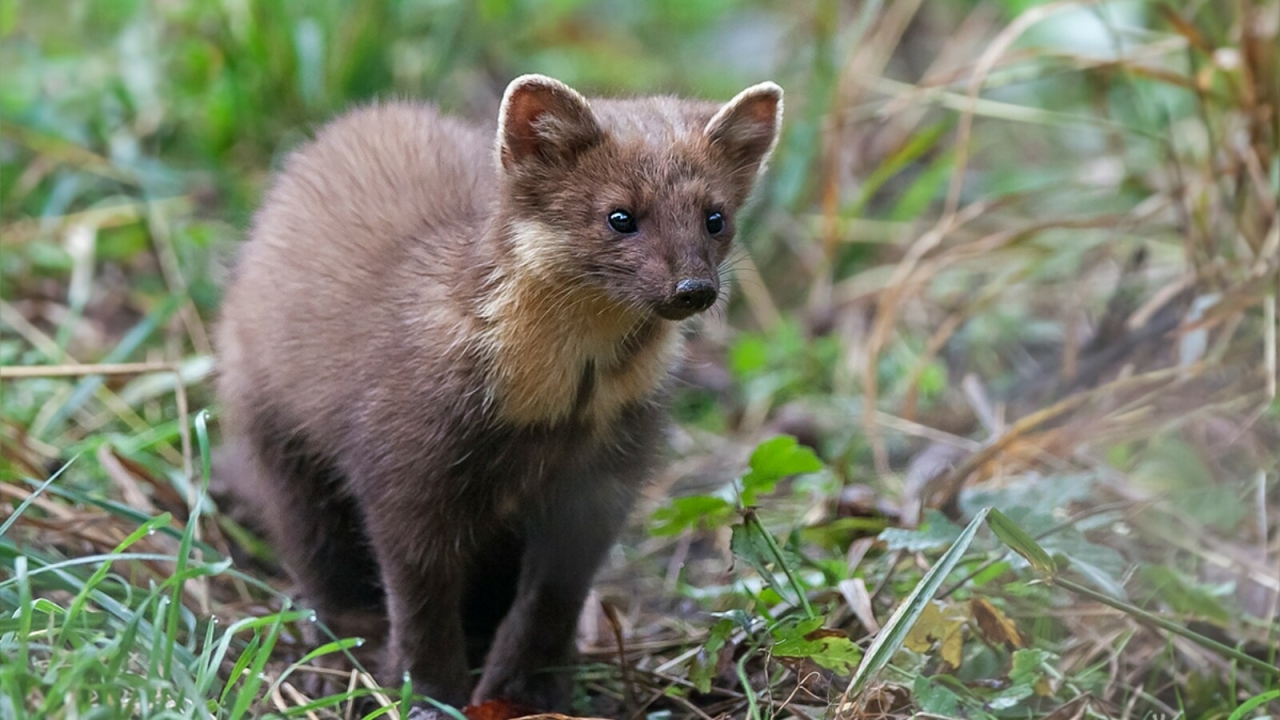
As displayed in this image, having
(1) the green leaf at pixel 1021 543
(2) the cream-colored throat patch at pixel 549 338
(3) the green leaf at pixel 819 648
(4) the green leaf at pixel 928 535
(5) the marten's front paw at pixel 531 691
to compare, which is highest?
(2) the cream-colored throat patch at pixel 549 338

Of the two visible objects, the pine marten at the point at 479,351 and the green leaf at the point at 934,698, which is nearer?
the green leaf at the point at 934,698

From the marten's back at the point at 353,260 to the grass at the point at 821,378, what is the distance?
43 cm

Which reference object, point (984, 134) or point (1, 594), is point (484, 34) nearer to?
point (984, 134)

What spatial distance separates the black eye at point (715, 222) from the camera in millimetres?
3453

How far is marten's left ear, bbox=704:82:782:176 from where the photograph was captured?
11.7ft

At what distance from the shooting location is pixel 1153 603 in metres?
4.01

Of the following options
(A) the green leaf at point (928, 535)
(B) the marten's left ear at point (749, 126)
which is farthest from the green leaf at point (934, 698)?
(B) the marten's left ear at point (749, 126)

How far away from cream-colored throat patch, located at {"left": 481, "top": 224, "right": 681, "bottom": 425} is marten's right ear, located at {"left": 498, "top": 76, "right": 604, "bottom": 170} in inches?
7.0

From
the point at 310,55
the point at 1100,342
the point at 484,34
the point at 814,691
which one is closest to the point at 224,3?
the point at 310,55

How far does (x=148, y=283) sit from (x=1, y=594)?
3450 mm

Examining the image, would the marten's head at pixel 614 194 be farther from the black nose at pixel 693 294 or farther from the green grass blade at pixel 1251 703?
the green grass blade at pixel 1251 703

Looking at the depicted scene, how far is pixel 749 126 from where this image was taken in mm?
3645

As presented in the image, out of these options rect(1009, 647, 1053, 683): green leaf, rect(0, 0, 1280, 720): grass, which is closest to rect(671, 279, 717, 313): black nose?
rect(0, 0, 1280, 720): grass

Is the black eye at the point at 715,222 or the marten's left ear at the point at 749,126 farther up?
the marten's left ear at the point at 749,126
